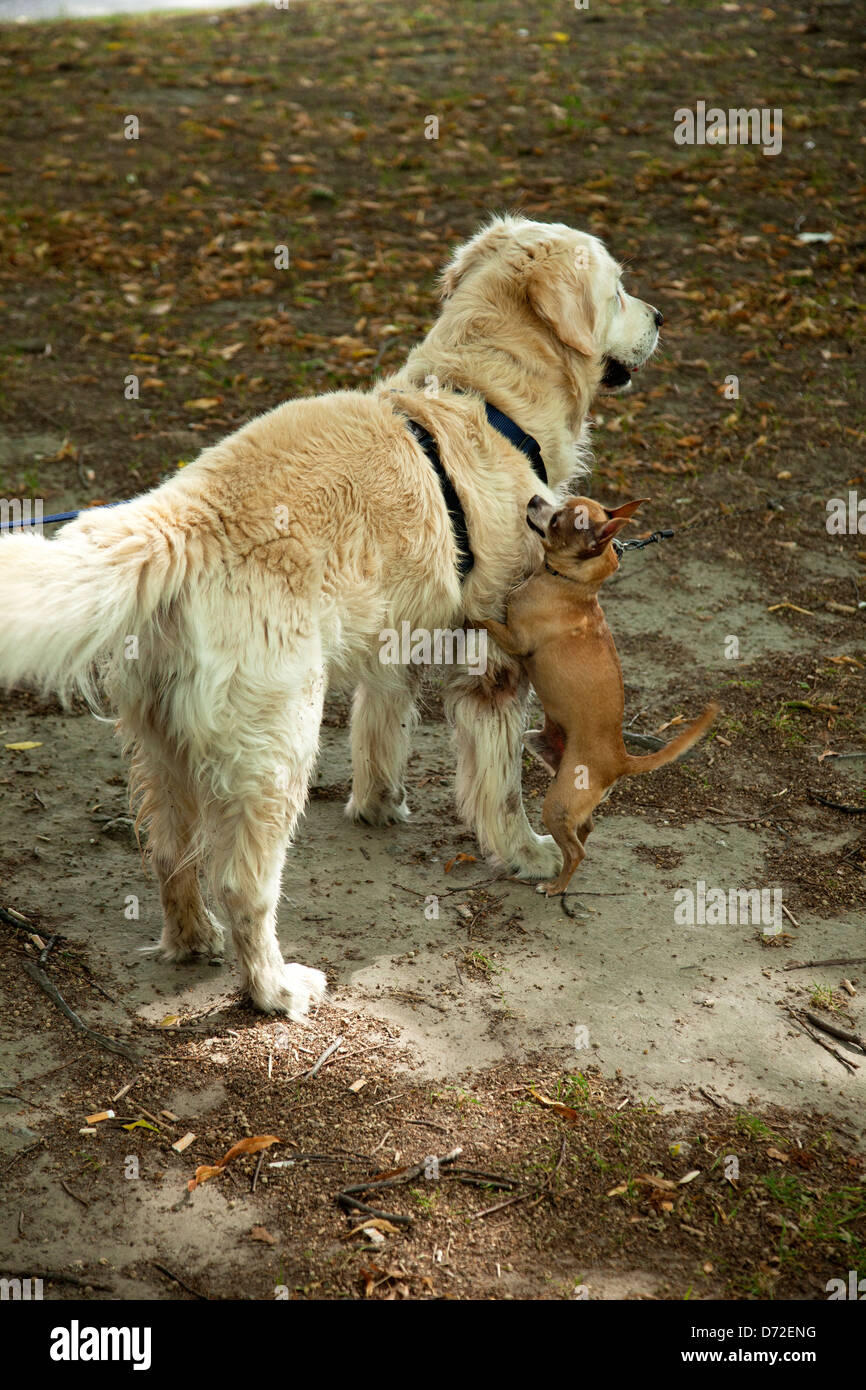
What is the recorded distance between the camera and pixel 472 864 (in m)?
4.57

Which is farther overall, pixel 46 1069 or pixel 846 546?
pixel 846 546

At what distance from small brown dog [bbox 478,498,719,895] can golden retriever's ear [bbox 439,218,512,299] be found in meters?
1.07

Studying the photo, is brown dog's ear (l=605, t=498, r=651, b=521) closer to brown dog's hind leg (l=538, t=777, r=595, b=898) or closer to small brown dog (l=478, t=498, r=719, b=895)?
small brown dog (l=478, t=498, r=719, b=895)

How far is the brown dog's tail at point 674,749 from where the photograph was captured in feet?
12.7

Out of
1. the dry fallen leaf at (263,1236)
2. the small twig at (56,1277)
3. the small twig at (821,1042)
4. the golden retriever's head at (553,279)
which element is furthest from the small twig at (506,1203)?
the golden retriever's head at (553,279)

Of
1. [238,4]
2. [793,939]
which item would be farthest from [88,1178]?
[238,4]

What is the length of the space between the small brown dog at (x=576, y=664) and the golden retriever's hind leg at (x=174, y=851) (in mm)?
1236

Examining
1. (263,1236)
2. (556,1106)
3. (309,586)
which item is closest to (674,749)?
(556,1106)

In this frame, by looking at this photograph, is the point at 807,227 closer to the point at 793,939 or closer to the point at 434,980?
the point at 793,939

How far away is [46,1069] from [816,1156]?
221 centimetres

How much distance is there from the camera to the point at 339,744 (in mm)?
5375

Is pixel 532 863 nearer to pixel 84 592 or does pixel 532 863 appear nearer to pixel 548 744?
pixel 548 744

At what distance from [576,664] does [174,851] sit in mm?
1525

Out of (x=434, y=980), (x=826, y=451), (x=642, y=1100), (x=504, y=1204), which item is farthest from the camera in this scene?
(x=826, y=451)
